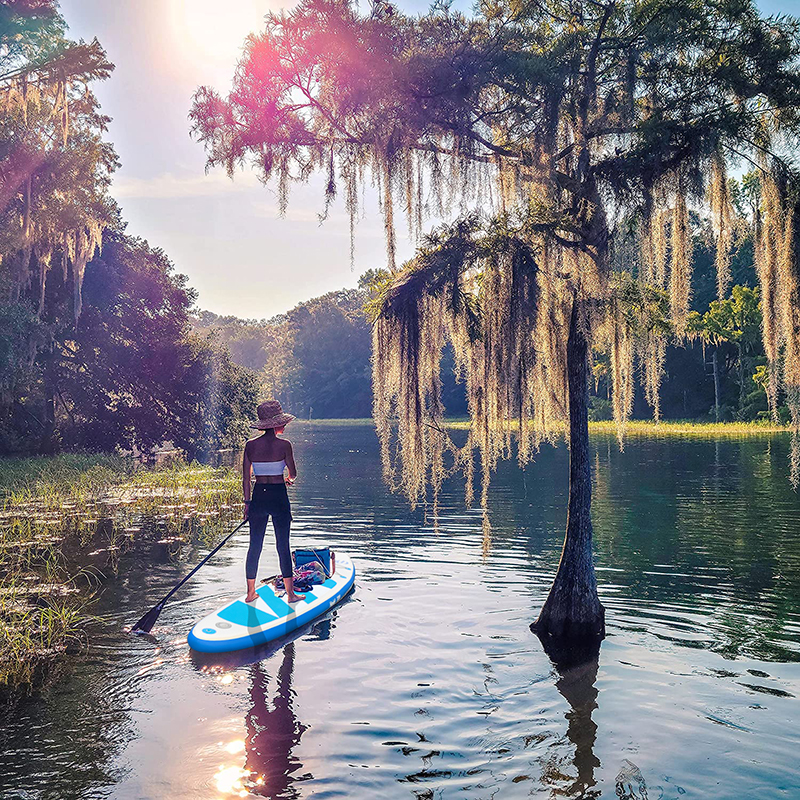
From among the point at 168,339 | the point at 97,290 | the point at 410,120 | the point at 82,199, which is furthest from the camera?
the point at 168,339

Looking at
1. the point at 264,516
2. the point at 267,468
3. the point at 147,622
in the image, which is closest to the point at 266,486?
the point at 267,468

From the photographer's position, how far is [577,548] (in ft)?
26.0

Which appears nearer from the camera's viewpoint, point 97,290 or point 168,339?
point 97,290

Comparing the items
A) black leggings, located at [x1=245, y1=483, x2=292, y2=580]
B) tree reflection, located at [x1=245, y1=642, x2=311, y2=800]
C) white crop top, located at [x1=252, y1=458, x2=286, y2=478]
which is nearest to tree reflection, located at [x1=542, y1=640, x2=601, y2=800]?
tree reflection, located at [x1=245, y1=642, x2=311, y2=800]

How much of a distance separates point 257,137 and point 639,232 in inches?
172

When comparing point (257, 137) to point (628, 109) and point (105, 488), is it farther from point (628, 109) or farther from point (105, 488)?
point (105, 488)

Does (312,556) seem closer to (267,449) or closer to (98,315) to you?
(267,449)

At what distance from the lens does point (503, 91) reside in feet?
26.0

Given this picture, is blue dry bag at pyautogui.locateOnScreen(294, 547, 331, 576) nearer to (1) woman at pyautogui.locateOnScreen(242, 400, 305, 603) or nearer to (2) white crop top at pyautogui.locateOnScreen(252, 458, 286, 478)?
(1) woman at pyautogui.locateOnScreen(242, 400, 305, 603)

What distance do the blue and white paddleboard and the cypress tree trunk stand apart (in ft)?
9.74

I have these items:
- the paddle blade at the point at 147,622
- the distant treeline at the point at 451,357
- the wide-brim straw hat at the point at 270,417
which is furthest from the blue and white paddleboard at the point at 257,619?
the distant treeline at the point at 451,357

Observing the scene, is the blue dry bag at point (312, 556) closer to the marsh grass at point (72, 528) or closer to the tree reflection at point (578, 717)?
the marsh grass at point (72, 528)

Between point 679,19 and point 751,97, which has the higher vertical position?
point 679,19

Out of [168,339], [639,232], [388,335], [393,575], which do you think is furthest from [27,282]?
[639,232]
